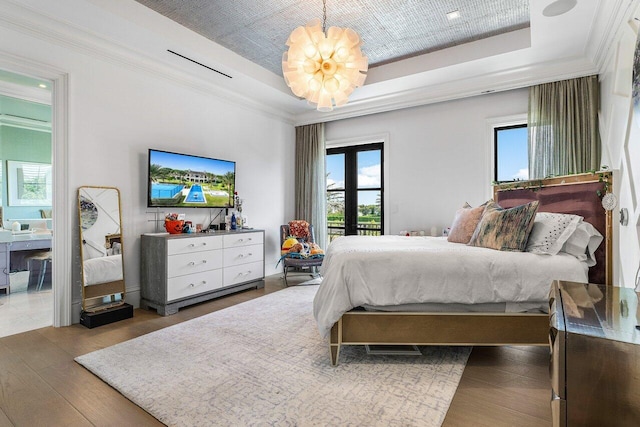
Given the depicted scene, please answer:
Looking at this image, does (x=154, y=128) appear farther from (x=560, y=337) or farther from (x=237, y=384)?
(x=560, y=337)

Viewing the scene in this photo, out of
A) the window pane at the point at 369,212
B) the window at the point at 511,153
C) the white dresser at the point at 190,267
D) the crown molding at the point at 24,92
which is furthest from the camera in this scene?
the window pane at the point at 369,212

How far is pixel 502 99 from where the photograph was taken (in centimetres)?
409

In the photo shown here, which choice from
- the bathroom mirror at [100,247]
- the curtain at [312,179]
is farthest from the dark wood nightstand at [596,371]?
the curtain at [312,179]

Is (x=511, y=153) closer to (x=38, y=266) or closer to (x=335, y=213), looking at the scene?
(x=335, y=213)

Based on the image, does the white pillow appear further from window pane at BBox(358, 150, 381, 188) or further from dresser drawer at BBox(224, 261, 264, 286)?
dresser drawer at BBox(224, 261, 264, 286)

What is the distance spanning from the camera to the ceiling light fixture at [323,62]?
2342mm

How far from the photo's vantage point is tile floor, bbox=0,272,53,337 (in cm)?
295

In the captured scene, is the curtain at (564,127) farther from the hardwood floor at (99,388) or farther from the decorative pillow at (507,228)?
the hardwood floor at (99,388)

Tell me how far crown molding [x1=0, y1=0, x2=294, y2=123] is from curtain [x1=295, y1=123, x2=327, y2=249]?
165 cm

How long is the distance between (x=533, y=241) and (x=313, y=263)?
9.05 ft

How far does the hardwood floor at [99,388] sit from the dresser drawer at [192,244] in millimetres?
914

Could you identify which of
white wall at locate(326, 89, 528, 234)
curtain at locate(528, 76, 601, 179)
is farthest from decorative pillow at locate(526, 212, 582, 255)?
white wall at locate(326, 89, 528, 234)

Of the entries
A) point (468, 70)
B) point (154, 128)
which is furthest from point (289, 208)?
point (468, 70)

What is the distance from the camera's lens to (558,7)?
101 inches
